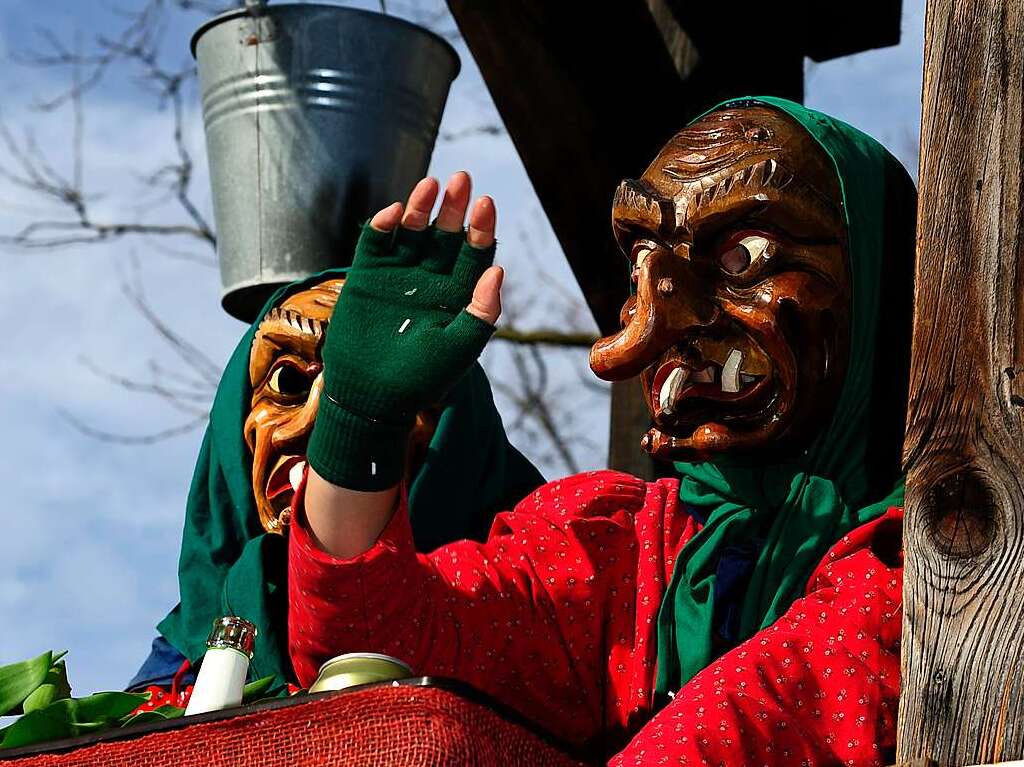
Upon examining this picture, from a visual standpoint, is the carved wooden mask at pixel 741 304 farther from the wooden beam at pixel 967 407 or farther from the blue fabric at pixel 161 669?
the blue fabric at pixel 161 669

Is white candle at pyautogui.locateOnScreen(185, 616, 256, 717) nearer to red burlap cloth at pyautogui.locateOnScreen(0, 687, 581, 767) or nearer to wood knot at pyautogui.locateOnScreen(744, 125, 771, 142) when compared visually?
red burlap cloth at pyautogui.locateOnScreen(0, 687, 581, 767)

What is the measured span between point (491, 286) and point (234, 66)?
1.67m

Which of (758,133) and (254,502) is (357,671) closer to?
(758,133)

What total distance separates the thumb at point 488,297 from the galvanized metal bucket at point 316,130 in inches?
56.4

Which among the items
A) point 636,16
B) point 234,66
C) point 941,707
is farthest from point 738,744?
point 234,66

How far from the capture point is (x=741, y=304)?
1950mm

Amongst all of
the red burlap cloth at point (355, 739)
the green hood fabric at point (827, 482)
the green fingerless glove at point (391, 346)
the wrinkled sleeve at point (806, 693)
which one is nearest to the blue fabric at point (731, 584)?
the green hood fabric at point (827, 482)

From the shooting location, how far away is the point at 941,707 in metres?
1.48

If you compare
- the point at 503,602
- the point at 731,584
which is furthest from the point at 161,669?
the point at 731,584

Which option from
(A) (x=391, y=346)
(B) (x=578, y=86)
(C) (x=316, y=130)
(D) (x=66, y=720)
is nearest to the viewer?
(D) (x=66, y=720)

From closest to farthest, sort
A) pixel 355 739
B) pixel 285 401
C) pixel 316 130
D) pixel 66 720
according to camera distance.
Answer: pixel 355 739, pixel 66 720, pixel 285 401, pixel 316 130

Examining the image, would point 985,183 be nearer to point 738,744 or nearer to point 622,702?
point 738,744

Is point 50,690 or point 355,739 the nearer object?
point 355,739

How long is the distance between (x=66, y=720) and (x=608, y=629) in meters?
0.63
